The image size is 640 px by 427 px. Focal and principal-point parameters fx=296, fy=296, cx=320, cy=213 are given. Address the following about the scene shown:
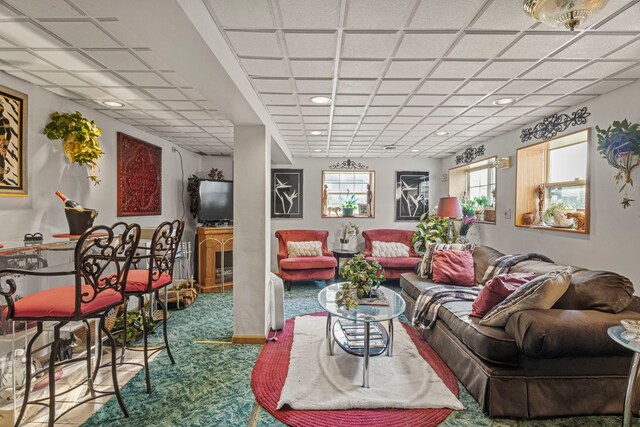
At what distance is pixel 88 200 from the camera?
305 centimetres

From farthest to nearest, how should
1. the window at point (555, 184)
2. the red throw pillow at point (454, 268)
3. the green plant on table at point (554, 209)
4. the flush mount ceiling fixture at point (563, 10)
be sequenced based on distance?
the red throw pillow at point (454, 268) → the green plant on table at point (554, 209) → the window at point (555, 184) → the flush mount ceiling fixture at point (563, 10)

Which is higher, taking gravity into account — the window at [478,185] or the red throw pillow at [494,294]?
the window at [478,185]

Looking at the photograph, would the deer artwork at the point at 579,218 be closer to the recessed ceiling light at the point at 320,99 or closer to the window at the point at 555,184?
the window at the point at 555,184

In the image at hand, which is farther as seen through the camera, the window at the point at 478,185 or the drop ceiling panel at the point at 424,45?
the window at the point at 478,185

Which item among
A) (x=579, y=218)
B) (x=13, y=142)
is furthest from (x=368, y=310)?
(x=13, y=142)

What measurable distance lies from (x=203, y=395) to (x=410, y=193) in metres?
4.99

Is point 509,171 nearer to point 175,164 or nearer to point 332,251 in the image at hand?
point 332,251

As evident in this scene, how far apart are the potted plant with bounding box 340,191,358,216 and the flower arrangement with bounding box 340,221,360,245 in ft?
0.76

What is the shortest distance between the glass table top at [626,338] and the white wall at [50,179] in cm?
388

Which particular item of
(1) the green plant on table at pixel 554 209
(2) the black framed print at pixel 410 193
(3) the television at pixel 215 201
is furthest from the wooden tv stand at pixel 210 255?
(1) the green plant on table at pixel 554 209

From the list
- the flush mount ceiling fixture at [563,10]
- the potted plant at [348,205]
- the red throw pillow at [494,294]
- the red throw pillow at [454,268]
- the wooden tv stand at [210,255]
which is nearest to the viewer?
the flush mount ceiling fixture at [563,10]

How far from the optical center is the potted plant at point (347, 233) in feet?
18.4

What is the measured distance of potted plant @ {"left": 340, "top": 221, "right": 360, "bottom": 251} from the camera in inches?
221

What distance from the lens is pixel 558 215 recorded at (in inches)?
122
